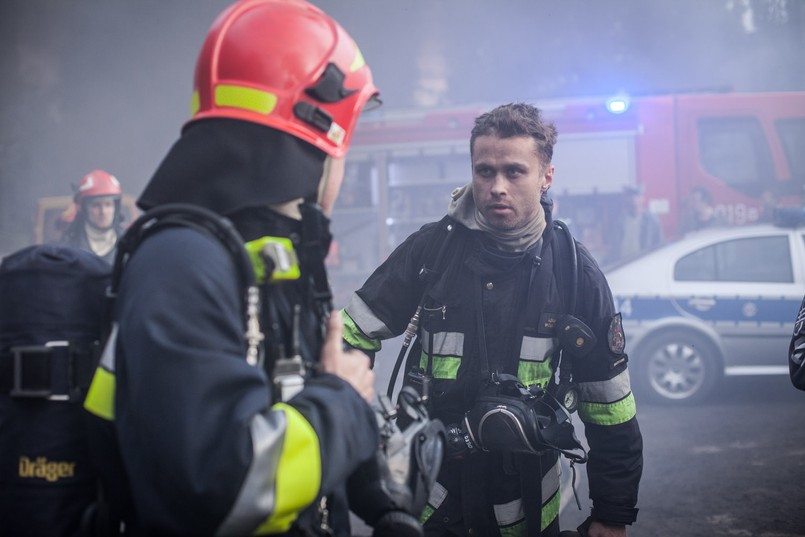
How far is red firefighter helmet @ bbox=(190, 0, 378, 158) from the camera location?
5.32ft

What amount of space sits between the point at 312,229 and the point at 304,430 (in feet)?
1.67

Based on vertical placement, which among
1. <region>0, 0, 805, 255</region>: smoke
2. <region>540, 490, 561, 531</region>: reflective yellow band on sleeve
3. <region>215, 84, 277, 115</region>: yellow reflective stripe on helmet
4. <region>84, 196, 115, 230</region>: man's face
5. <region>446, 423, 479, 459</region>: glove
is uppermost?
<region>0, 0, 805, 255</region>: smoke

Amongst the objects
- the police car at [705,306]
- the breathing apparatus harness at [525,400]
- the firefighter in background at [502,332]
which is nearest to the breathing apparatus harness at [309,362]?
the breathing apparatus harness at [525,400]

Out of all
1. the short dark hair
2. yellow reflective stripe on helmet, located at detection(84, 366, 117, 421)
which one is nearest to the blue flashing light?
the short dark hair

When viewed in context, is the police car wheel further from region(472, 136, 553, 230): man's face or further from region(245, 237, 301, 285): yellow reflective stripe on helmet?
region(245, 237, 301, 285): yellow reflective stripe on helmet

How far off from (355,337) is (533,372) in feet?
2.29

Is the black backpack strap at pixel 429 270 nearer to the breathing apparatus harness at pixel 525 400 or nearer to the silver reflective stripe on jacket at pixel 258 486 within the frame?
the breathing apparatus harness at pixel 525 400

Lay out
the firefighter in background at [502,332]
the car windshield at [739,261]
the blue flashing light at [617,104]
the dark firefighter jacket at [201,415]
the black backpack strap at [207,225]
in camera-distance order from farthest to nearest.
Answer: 1. the blue flashing light at [617,104]
2. the car windshield at [739,261]
3. the firefighter in background at [502,332]
4. the black backpack strap at [207,225]
5. the dark firefighter jacket at [201,415]

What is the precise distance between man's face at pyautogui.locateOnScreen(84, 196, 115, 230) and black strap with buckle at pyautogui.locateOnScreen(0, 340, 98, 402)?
5711 mm

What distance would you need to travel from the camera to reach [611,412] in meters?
2.64

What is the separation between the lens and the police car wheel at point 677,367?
731cm

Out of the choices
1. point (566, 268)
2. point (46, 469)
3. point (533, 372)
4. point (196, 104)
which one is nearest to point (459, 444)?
point (533, 372)

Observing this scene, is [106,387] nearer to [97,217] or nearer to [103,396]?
[103,396]

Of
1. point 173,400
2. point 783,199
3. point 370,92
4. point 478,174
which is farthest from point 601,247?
point 173,400
